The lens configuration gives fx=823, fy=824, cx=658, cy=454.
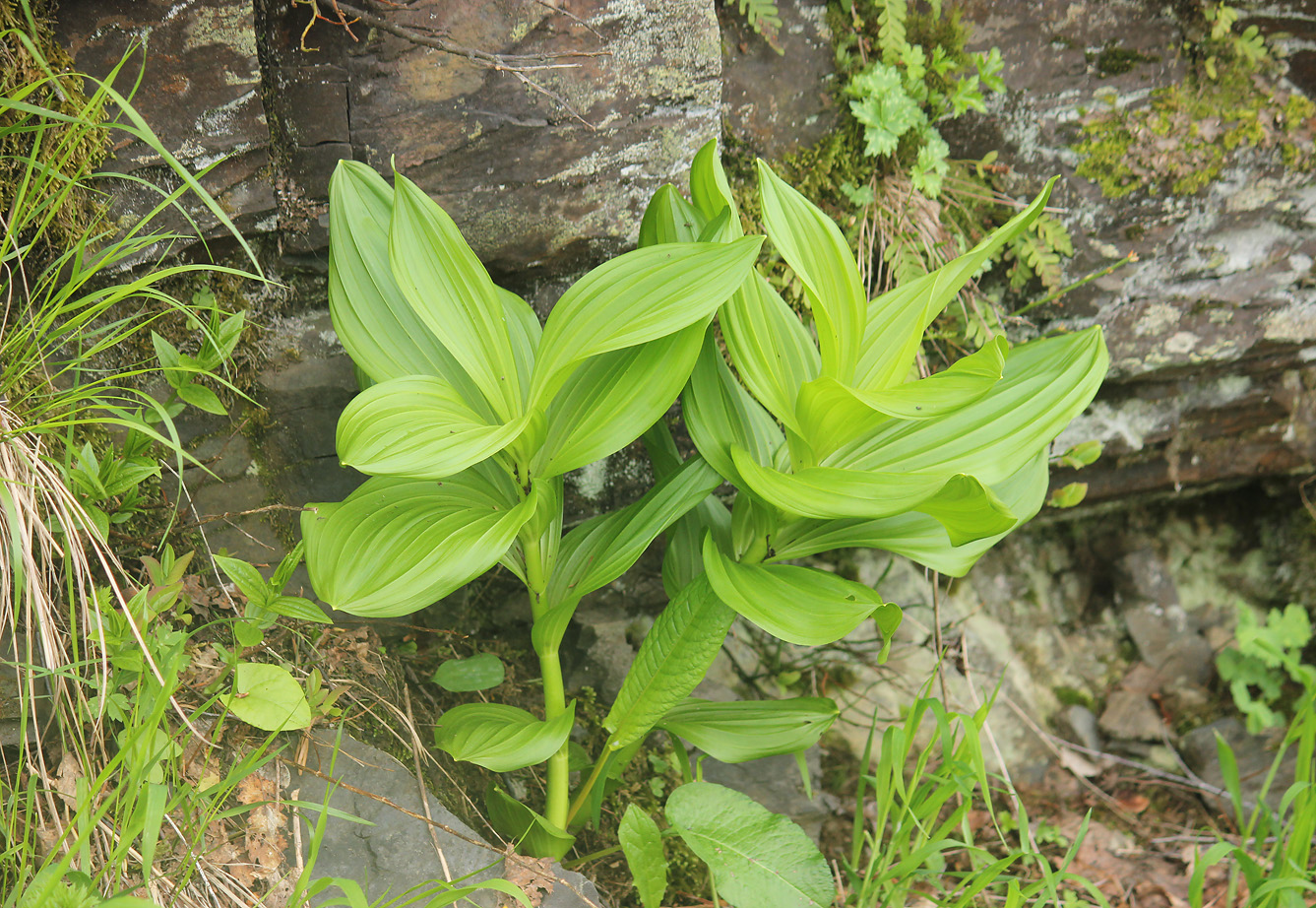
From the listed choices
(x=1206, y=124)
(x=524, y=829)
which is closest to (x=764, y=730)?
(x=524, y=829)

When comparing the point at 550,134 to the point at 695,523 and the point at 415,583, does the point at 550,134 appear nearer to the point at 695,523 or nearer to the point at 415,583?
the point at 695,523

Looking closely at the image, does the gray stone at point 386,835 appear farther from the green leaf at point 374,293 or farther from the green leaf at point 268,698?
→ the green leaf at point 374,293

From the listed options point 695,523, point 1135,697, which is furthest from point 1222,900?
point 695,523

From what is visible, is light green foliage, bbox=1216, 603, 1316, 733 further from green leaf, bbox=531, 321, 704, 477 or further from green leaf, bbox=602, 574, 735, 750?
green leaf, bbox=531, 321, 704, 477

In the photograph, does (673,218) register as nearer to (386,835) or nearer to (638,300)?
(638,300)

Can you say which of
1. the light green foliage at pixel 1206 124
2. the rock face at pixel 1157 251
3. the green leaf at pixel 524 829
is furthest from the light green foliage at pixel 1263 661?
the green leaf at pixel 524 829

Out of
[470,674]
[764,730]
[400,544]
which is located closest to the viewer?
[400,544]

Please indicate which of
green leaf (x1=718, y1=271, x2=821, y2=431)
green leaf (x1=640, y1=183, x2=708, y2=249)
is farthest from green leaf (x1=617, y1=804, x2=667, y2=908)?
green leaf (x1=640, y1=183, x2=708, y2=249)
